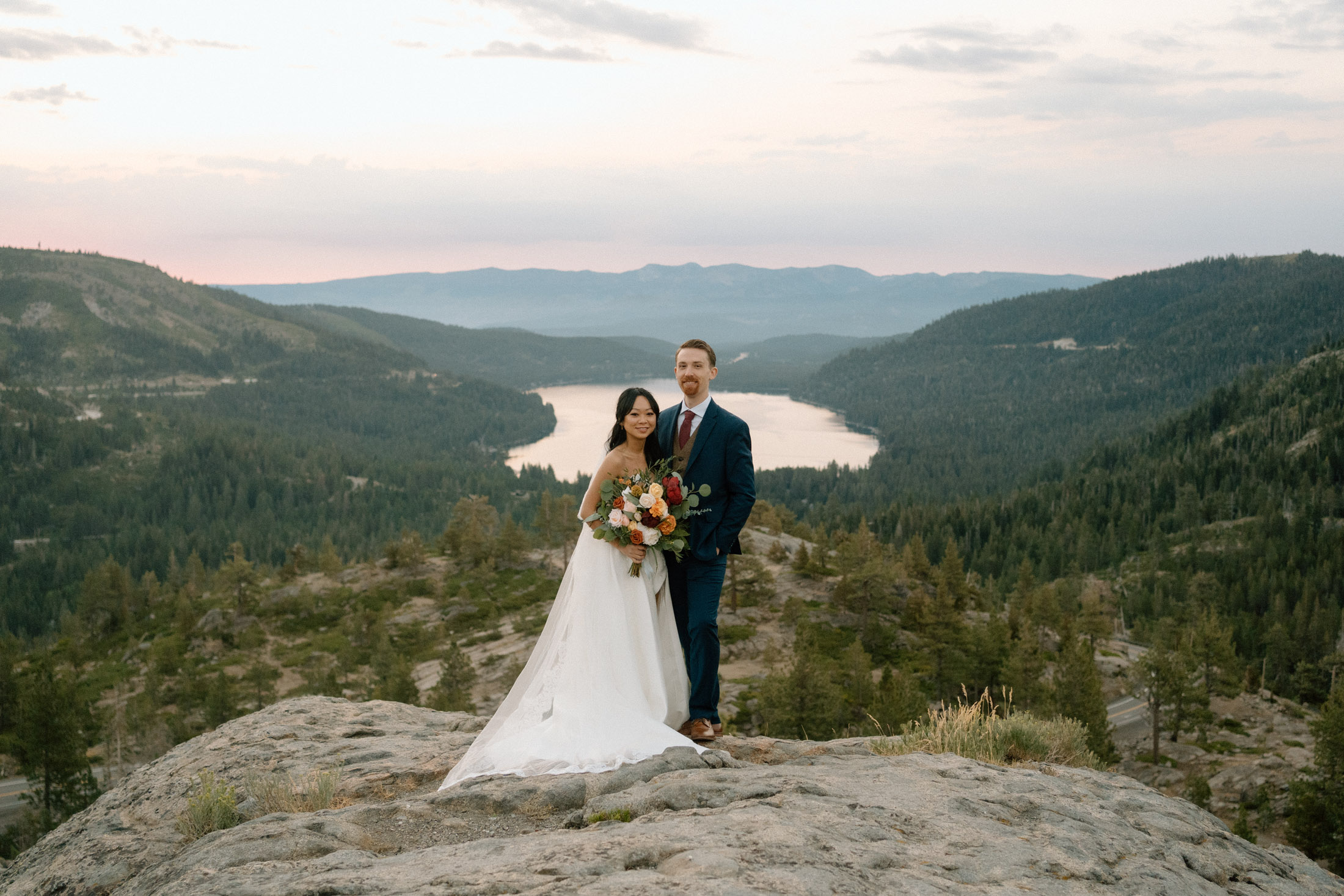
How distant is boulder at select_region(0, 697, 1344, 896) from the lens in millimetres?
5691

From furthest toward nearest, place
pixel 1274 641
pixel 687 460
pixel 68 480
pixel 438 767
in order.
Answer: pixel 68 480 < pixel 1274 641 < pixel 687 460 < pixel 438 767

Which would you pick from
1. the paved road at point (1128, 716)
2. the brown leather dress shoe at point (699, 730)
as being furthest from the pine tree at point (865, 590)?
the brown leather dress shoe at point (699, 730)

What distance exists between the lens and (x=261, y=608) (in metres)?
75.3

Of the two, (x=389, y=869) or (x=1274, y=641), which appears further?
(x=1274, y=641)

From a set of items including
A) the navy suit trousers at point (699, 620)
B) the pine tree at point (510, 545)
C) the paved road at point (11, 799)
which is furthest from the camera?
the pine tree at point (510, 545)

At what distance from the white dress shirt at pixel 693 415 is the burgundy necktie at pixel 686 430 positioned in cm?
2

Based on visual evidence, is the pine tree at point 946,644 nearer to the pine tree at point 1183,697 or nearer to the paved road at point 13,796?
the pine tree at point 1183,697

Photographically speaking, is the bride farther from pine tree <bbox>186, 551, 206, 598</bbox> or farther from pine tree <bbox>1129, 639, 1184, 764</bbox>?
pine tree <bbox>186, 551, 206, 598</bbox>

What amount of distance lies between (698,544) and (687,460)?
3.41 ft

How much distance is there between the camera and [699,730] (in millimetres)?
9484

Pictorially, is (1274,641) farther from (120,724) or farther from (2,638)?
(2,638)

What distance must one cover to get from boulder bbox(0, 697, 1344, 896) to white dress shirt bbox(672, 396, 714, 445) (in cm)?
377

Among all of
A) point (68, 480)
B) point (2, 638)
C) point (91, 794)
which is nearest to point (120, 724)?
point (91, 794)

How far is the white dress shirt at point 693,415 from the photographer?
32.2ft
